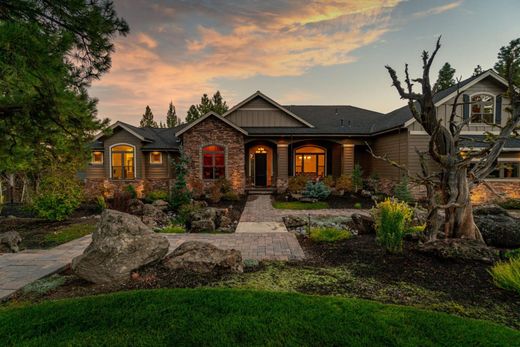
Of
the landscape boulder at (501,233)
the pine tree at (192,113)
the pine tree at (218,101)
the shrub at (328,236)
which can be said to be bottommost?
the shrub at (328,236)

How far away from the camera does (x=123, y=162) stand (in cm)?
1562

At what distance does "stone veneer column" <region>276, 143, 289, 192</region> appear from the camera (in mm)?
A: 16047

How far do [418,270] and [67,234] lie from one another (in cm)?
858

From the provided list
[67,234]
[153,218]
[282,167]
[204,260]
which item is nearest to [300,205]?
[282,167]

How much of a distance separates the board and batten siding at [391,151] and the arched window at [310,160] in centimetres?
332

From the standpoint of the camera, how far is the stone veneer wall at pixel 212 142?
49.9 ft

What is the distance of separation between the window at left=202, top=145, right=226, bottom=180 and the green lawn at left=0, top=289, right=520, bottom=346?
12345mm

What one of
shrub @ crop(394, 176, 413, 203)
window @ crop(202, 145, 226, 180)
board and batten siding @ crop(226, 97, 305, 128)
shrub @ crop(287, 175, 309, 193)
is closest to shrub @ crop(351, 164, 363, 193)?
shrub @ crop(394, 176, 413, 203)

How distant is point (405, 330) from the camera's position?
2.49m

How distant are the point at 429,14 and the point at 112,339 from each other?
44.6 ft

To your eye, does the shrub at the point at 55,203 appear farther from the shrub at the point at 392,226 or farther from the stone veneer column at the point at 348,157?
the stone veneer column at the point at 348,157

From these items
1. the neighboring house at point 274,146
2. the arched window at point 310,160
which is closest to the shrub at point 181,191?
the neighboring house at point 274,146

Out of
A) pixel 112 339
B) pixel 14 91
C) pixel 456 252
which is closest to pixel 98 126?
pixel 14 91

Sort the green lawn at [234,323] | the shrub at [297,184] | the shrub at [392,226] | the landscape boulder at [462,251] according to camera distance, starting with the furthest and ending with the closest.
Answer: the shrub at [297,184] < the shrub at [392,226] < the landscape boulder at [462,251] < the green lawn at [234,323]
